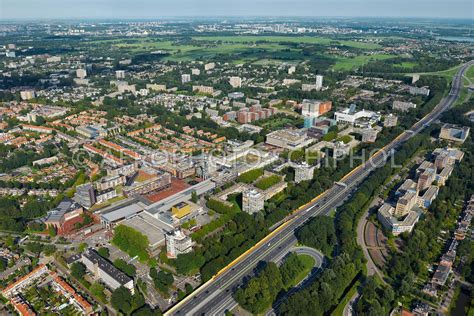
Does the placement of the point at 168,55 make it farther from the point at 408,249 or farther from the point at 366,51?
the point at 408,249

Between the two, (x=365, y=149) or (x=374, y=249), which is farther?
(x=365, y=149)

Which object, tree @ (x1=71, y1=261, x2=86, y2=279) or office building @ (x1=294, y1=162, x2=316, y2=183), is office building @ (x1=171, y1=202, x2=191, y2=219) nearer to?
tree @ (x1=71, y1=261, x2=86, y2=279)

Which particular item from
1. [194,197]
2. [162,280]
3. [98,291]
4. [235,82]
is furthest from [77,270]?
[235,82]

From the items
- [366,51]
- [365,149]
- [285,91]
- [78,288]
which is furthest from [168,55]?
[78,288]

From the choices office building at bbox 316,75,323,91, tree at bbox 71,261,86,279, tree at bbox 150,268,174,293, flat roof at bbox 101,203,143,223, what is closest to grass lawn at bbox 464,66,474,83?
office building at bbox 316,75,323,91

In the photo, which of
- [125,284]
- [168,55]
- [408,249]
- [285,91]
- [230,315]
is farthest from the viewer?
[168,55]

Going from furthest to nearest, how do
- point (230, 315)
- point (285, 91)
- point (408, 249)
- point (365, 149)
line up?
1. point (285, 91)
2. point (365, 149)
3. point (408, 249)
4. point (230, 315)
